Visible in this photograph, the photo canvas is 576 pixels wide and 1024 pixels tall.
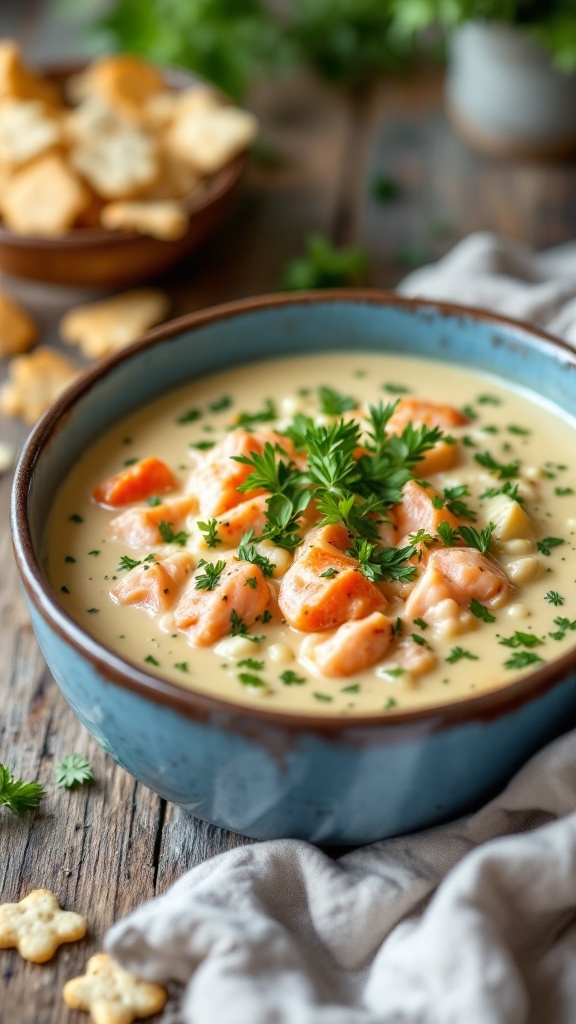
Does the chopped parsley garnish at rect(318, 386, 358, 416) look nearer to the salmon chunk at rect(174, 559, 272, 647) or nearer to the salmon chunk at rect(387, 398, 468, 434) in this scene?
the salmon chunk at rect(387, 398, 468, 434)

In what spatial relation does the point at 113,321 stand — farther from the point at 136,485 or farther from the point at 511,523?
the point at 511,523

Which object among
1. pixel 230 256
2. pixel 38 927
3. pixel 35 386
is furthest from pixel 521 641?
pixel 230 256

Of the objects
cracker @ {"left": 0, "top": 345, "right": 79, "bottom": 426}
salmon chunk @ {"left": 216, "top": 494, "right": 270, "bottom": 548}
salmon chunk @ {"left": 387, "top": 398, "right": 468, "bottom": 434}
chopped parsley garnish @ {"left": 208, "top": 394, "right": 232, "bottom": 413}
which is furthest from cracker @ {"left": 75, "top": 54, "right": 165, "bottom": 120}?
salmon chunk @ {"left": 216, "top": 494, "right": 270, "bottom": 548}

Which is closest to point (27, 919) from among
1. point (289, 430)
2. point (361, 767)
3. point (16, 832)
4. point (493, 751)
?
point (16, 832)

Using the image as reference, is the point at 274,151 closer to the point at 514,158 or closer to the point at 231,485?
the point at 514,158

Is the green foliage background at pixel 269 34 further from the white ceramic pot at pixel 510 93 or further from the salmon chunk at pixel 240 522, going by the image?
the salmon chunk at pixel 240 522

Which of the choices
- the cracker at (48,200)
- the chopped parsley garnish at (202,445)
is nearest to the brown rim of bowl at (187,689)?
the chopped parsley garnish at (202,445)
